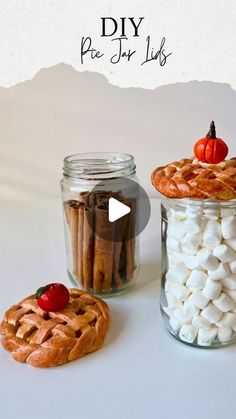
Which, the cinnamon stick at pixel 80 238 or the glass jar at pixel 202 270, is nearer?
the glass jar at pixel 202 270

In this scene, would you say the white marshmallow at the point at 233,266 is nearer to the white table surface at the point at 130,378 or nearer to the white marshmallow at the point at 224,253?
the white marshmallow at the point at 224,253

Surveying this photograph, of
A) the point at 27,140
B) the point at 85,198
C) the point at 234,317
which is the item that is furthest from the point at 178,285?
the point at 27,140

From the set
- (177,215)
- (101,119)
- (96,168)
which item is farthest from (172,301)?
(101,119)

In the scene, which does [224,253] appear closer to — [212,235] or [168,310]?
[212,235]

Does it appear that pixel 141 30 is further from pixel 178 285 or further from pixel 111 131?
pixel 178 285

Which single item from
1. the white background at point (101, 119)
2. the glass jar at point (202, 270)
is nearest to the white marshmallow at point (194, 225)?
the glass jar at point (202, 270)

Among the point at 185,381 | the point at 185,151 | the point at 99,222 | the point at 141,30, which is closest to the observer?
the point at 185,381

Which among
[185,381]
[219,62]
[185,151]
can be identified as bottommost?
[185,381]
